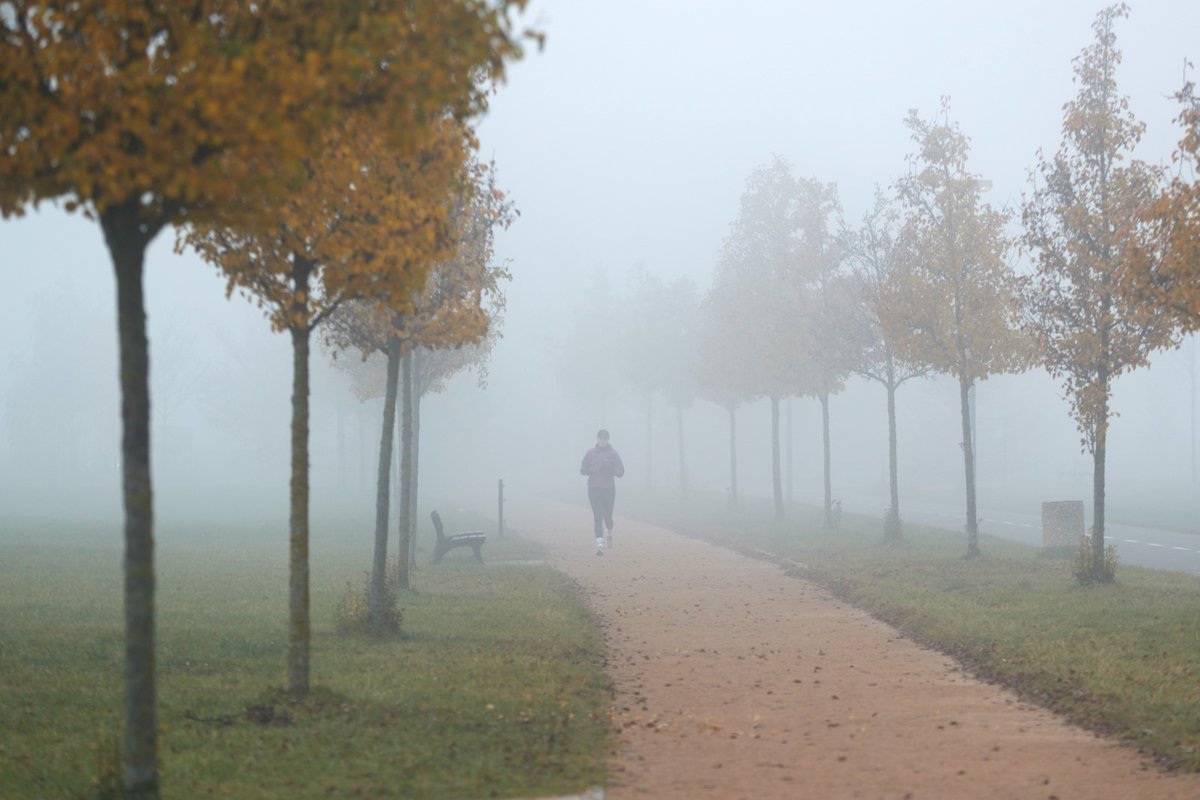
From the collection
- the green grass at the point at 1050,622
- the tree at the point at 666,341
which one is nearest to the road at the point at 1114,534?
the green grass at the point at 1050,622

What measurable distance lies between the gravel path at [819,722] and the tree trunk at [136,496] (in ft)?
8.03

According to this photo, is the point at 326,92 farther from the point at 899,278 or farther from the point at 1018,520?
the point at 1018,520

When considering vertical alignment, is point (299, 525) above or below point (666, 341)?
below

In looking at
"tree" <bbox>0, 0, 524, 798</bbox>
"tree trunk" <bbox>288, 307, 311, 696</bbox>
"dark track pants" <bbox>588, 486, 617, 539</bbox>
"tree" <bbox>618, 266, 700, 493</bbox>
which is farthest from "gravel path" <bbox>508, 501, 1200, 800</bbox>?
"tree" <bbox>618, 266, 700, 493</bbox>

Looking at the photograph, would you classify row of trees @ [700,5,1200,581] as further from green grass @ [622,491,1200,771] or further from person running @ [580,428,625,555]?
person running @ [580,428,625,555]

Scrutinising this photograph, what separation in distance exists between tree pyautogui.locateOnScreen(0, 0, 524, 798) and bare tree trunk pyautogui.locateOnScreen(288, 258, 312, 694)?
251 cm

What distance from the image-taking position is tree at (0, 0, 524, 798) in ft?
16.4

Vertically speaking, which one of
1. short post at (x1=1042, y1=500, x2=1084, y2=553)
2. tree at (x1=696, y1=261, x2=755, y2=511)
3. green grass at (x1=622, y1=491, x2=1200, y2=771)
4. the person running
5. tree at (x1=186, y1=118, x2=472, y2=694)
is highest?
tree at (x1=696, y1=261, x2=755, y2=511)

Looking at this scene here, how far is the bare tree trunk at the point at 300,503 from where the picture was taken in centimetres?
798

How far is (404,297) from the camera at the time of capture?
7.56 meters

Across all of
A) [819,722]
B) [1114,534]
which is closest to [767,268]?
[1114,534]

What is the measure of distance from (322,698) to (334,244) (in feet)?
10.2

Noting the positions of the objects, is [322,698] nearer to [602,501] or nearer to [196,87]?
[196,87]

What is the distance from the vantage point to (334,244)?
7320 millimetres
